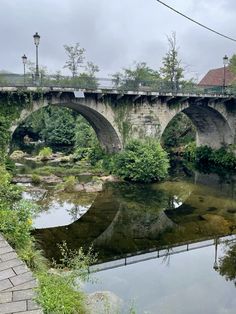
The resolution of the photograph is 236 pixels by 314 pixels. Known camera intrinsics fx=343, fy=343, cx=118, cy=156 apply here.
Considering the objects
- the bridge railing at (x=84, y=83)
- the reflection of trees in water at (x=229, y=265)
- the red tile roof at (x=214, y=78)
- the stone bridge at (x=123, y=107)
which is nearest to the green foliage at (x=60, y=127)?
the stone bridge at (x=123, y=107)

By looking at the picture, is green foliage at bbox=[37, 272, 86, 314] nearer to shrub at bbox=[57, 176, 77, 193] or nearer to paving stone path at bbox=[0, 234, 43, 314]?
paving stone path at bbox=[0, 234, 43, 314]

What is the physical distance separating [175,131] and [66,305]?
31.7 meters

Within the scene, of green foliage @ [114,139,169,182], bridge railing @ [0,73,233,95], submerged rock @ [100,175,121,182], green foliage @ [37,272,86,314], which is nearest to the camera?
green foliage @ [37,272,86,314]

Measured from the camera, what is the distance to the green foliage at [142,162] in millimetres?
20359

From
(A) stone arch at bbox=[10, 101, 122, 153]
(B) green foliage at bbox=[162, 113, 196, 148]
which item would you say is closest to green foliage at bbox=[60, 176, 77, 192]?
(A) stone arch at bbox=[10, 101, 122, 153]

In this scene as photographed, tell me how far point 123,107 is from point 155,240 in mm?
12610

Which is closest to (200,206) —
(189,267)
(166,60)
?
(189,267)

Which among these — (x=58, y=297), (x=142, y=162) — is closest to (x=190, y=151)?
(x=142, y=162)

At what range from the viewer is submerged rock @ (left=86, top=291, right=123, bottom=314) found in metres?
6.91

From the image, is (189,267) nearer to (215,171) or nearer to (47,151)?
(215,171)

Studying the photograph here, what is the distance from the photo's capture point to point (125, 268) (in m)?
9.81

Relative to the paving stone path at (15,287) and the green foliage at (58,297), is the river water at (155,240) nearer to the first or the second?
the green foliage at (58,297)

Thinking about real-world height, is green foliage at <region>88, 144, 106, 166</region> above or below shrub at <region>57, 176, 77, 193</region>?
above

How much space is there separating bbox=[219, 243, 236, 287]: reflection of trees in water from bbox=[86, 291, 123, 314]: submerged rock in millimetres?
3242
